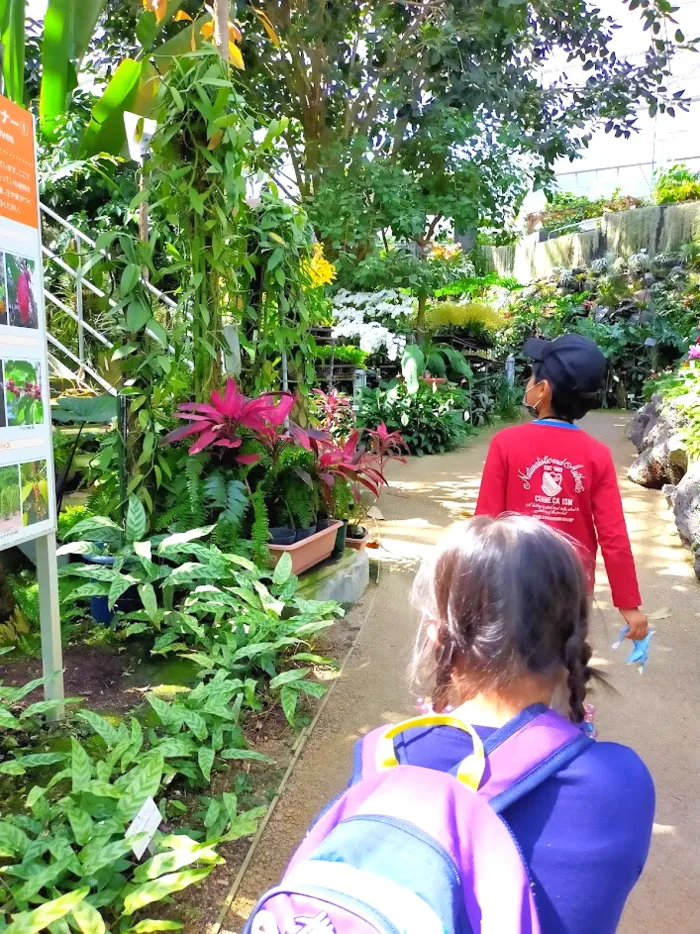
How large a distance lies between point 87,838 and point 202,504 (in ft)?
5.94

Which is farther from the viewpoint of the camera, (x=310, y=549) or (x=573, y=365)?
(x=310, y=549)

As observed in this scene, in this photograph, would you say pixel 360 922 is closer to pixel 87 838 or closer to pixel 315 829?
pixel 315 829

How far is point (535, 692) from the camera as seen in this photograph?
3.45ft

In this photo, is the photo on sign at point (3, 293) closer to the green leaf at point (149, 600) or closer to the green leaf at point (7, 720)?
the green leaf at point (7, 720)

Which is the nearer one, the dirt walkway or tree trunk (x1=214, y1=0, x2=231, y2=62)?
the dirt walkway

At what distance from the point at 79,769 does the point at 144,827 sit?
0.86 feet

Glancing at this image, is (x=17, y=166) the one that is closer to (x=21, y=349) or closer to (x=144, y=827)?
(x=21, y=349)

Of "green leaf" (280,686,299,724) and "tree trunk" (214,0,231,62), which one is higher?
"tree trunk" (214,0,231,62)

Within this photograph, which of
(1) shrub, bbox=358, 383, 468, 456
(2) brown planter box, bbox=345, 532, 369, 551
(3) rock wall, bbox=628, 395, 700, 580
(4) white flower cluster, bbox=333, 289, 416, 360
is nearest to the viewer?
(2) brown planter box, bbox=345, 532, 369, 551

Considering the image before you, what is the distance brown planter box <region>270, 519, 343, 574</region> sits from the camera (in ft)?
11.7

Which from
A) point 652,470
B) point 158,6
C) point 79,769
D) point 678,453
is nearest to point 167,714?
point 79,769

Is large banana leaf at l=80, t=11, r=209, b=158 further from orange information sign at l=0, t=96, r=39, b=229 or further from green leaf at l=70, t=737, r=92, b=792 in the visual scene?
green leaf at l=70, t=737, r=92, b=792

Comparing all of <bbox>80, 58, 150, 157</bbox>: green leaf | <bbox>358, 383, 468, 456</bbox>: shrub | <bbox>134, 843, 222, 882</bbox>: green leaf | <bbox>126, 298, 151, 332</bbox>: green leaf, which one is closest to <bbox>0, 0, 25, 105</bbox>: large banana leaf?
<bbox>80, 58, 150, 157</bbox>: green leaf

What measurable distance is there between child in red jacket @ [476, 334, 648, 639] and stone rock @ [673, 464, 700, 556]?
107 inches
